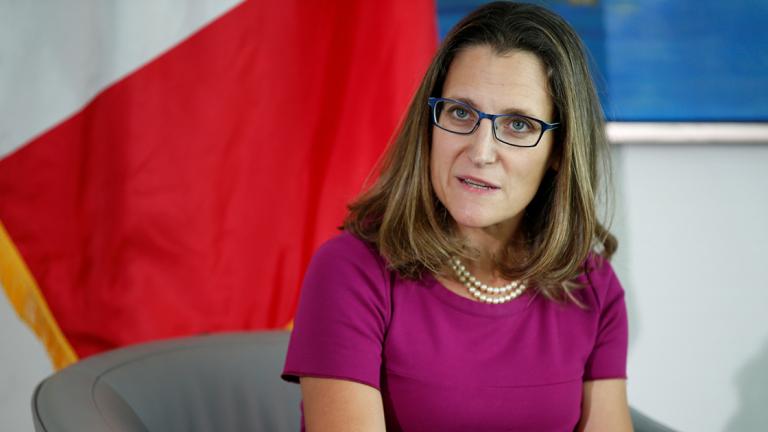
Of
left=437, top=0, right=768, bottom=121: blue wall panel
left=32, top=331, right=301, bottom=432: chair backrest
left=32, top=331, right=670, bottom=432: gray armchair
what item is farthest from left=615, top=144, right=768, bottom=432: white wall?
left=32, top=331, right=301, bottom=432: chair backrest

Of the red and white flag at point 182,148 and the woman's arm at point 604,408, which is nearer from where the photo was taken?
the woman's arm at point 604,408

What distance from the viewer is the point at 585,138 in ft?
4.18

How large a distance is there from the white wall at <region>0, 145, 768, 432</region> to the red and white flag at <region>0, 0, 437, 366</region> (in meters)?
0.64

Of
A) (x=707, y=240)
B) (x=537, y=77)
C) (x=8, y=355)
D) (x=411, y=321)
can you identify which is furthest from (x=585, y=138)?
(x=8, y=355)

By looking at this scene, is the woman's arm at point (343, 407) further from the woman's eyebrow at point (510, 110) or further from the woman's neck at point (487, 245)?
the woman's eyebrow at point (510, 110)

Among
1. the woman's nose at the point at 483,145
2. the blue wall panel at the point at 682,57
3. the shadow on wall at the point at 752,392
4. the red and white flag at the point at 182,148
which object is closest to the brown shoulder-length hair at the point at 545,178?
→ the woman's nose at the point at 483,145

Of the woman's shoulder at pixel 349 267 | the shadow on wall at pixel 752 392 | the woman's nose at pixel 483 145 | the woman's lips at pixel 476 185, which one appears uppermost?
the woman's nose at pixel 483 145

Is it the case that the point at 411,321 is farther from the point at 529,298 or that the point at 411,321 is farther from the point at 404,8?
A: the point at 404,8

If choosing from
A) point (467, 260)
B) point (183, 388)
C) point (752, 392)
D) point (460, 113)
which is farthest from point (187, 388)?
point (752, 392)

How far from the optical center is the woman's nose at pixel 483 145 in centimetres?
119

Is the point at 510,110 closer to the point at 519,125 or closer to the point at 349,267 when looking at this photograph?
the point at 519,125

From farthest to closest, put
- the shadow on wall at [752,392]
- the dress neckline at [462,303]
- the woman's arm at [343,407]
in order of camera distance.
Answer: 1. the shadow on wall at [752,392]
2. the dress neckline at [462,303]
3. the woman's arm at [343,407]

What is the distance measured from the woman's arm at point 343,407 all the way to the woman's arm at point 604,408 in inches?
15.6

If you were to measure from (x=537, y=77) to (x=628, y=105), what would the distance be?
746 millimetres
